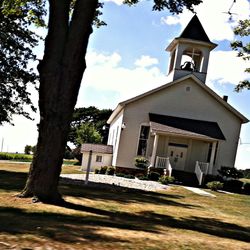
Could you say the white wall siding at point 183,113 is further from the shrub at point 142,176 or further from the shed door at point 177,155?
the shrub at point 142,176

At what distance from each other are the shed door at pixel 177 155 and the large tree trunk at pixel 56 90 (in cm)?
2216

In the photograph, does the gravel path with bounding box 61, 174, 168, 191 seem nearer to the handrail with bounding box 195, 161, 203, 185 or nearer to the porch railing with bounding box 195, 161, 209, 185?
the handrail with bounding box 195, 161, 203, 185

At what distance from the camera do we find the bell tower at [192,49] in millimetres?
33656

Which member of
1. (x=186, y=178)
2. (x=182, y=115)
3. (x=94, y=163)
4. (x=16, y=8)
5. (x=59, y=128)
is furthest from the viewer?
(x=94, y=163)

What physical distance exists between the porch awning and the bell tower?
374cm

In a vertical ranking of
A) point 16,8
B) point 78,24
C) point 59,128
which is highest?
point 16,8

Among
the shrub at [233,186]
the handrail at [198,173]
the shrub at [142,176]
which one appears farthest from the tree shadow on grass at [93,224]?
the shrub at [233,186]

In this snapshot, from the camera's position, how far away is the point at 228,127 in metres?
33.2

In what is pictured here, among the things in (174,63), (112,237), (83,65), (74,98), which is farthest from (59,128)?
(174,63)

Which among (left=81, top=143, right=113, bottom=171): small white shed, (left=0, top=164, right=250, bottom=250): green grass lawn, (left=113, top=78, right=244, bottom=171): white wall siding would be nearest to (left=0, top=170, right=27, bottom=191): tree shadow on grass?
(left=0, top=164, right=250, bottom=250): green grass lawn

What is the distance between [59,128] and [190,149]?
2299 cm

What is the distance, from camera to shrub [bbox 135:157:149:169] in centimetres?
3083

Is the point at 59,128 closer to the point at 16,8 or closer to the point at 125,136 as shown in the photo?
the point at 16,8

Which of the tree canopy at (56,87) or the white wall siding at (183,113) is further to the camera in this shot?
the white wall siding at (183,113)
